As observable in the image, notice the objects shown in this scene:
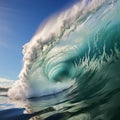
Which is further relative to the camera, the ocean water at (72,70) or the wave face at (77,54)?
the wave face at (77,54)

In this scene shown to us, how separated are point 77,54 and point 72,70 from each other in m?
0.40

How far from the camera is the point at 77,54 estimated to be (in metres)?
8.38

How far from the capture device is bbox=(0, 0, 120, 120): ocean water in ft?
25.7

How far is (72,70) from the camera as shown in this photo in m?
8.57

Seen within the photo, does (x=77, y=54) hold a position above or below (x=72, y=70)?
above

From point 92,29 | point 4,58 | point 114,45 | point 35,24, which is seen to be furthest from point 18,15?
point 114,45

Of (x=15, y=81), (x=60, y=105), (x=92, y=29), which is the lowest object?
(x=60, y=105)

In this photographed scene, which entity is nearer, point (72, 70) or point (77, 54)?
point (77, 54)

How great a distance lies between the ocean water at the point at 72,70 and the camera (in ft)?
25.7

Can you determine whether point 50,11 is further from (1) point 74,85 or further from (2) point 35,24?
(1) point 74,85

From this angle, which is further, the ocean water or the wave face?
the wave face

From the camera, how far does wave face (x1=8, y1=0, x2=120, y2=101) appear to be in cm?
807

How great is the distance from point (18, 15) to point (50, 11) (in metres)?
0.63

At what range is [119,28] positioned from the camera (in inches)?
339
